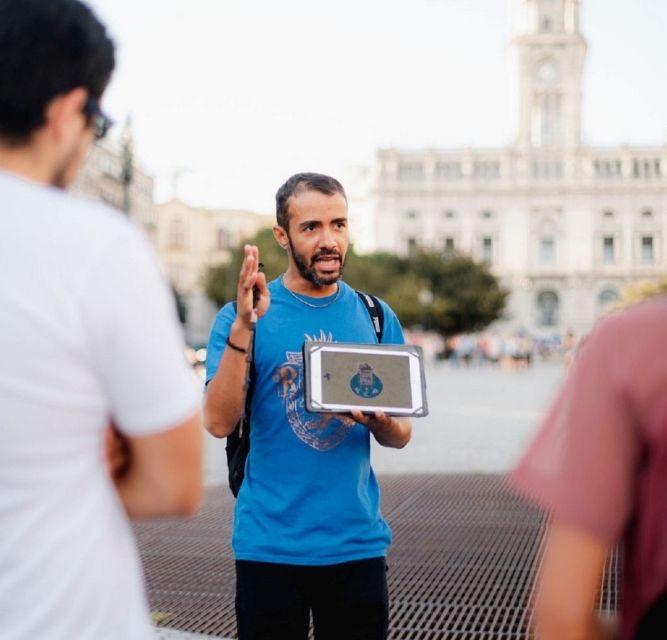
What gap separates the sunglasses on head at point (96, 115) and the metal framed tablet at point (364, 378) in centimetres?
113

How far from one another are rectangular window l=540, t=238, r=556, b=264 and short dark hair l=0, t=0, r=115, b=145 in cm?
8905

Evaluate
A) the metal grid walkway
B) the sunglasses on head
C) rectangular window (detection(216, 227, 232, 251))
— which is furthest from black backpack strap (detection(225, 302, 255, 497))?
rectangular window (detection(216, 227, 232, 251))

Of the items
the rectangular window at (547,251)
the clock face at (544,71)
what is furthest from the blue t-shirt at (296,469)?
the clock face at (544,71)

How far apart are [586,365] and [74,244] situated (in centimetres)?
69

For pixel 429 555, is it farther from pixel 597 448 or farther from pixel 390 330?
pixel 597 448

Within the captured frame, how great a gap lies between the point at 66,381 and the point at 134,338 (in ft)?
0.37

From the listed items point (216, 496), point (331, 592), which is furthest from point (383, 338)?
point (216, 496)

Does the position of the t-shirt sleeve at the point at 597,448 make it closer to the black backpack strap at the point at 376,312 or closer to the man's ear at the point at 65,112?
the man's ear at the point at 65,112

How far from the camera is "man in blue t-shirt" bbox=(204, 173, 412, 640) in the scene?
8.73 ft

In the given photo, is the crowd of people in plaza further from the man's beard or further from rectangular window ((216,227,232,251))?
the man's beard

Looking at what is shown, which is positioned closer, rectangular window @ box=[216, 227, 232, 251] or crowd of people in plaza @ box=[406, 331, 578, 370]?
crowd of people in plaza @ box=[406, 331, 578, 370]

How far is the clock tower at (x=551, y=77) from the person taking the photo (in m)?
89.2

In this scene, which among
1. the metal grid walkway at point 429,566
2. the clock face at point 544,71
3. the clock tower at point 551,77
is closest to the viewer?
the metal grid walkway at point 429,566

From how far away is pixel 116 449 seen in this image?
148 centimetres
